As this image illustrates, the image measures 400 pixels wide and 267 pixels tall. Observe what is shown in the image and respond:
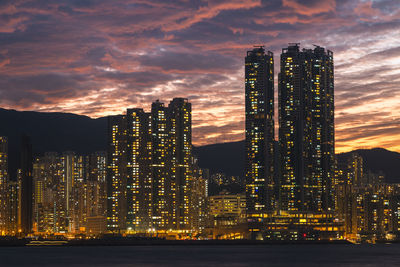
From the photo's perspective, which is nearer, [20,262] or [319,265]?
[319,265]

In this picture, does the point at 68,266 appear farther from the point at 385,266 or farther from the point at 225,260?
the point at 385,266

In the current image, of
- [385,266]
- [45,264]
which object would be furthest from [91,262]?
[385,266]

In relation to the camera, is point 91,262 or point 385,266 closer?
point 385,266

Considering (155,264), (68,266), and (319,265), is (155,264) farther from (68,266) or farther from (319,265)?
(319,265)

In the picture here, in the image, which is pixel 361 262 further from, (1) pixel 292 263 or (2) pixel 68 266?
(2) pixel 68 266

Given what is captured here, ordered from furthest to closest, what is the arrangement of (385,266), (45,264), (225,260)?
(225,260), (45,264), (385,266)

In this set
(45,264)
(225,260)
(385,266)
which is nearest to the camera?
(385,266)

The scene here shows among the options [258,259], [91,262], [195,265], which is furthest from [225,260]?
[91,262]
